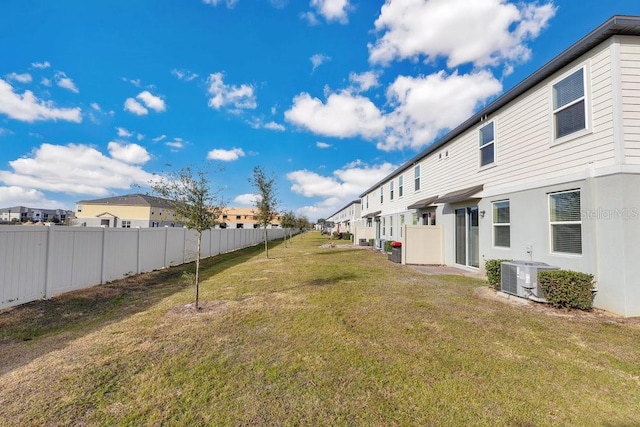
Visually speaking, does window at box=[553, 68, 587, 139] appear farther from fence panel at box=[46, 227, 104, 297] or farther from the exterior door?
fence panel at box=[46, 227, 104, 297]

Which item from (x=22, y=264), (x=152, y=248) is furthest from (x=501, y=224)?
(x=152, y=248)

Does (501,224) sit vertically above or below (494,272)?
above

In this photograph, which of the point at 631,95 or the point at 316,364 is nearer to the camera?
the point at 316,364

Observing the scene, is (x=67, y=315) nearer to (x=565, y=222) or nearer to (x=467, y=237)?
(x=565, y=222)

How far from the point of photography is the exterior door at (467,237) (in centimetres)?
1053

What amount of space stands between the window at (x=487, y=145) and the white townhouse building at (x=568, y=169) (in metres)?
0.03

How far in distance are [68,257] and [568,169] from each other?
1238 cm

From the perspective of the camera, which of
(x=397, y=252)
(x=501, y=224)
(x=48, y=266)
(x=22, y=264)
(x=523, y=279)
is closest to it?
(x=22, y=264)

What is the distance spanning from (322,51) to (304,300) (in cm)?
1183

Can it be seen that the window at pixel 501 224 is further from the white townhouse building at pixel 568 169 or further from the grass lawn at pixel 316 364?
the grass lawn at pixel 316 364

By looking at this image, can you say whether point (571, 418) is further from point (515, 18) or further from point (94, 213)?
point (94, 213)

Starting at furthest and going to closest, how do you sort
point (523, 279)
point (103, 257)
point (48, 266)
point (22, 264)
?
1. point (103, 257)
2. point (48, 266)
3. point (523, 279)
4. point (22, 264)

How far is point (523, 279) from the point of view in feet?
21.3

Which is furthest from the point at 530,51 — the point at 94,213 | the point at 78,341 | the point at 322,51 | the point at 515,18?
the point at 94,213
